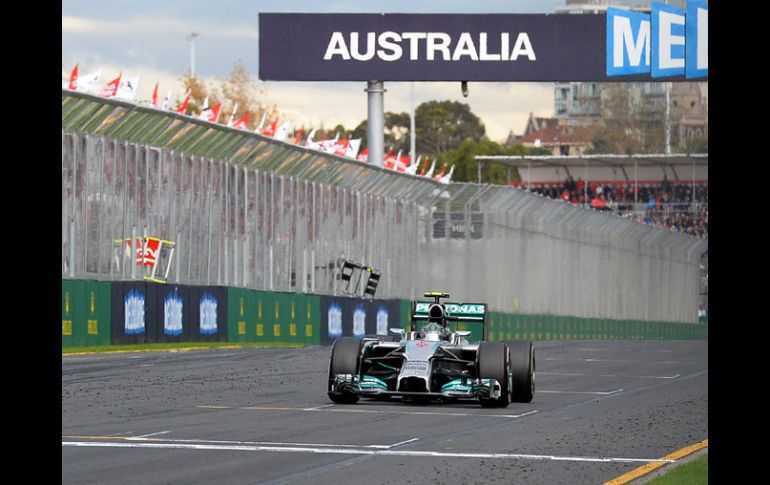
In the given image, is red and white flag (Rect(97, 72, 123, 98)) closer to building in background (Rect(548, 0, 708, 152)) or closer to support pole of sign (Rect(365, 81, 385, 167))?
support pole of sign (Rect(365, 81, 385, 167))

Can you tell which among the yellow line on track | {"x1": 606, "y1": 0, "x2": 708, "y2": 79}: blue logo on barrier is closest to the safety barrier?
{"x1": 606, "y1": 0, "x2": 708, "y2": 79}: blue logo on barrier

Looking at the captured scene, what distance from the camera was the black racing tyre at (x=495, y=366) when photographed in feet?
57.2

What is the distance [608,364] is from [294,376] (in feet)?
26.8

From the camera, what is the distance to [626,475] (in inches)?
450

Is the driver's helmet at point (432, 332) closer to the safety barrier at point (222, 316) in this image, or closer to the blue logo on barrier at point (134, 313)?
the safety barrier at point (222, 316)

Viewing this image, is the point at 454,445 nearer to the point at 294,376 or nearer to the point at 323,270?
the point at 294,376

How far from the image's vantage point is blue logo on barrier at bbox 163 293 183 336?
110ft

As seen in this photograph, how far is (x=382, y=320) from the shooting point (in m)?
46.0

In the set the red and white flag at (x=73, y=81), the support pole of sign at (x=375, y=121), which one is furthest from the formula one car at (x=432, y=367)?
the support pole of sign at (x=375, y=121)

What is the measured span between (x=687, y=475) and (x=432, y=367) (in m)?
6.66

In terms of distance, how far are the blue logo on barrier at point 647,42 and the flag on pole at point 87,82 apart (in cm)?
1672

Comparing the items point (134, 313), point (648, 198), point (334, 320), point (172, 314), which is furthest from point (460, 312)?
point (648, 198)
